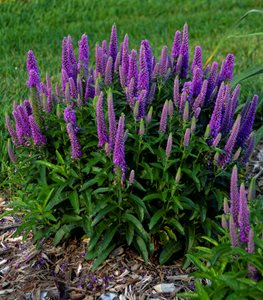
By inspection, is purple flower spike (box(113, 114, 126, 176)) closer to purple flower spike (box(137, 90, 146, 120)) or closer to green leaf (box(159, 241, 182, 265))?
purple flower spike (box(137, 90, 146, 120))

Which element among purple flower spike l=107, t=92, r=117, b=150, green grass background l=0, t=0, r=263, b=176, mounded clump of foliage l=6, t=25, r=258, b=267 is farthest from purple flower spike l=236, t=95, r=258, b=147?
green grass background l=0, t=0, r=263, b=176

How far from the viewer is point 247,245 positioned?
7.98 ft

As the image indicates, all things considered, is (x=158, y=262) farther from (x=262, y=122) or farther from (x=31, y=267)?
(x=262, y=122)

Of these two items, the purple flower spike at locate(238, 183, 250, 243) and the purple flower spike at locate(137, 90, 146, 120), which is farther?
the purple flower spike at locate(137, 90, 146, 120)

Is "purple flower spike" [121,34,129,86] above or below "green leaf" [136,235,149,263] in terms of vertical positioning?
above

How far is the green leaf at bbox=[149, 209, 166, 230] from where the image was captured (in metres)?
2.98

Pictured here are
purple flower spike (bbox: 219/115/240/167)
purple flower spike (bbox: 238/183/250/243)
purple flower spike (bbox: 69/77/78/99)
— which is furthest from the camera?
purple flower spike (bbox: 69/77/78/99)

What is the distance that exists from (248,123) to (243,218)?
0.94m

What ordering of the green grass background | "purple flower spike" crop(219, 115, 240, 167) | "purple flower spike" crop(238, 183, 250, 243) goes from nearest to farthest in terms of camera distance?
"purple flower spike" crop(238, 183, 250, 243), "purple flower spike" crop(219, 115, 240, 167), the green grass background

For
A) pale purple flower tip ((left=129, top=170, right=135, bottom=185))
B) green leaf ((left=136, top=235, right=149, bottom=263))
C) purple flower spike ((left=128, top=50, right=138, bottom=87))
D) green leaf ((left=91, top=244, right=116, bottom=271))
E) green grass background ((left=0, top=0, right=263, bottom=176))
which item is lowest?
green grass background ((left=0, top=0, right=263, bottom=176))

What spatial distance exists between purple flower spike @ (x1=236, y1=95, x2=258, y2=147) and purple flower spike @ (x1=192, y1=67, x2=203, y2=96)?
31 centimetres

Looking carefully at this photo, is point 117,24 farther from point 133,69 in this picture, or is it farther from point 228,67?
point 133,69

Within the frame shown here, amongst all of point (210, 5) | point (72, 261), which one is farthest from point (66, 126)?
point (210, 5)

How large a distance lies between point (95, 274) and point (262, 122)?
254 centimetres
